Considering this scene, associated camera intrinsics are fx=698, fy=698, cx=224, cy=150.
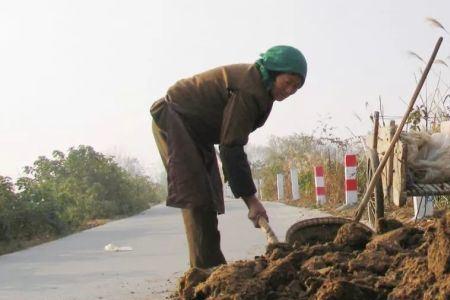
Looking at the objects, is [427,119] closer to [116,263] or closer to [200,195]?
[116,263]

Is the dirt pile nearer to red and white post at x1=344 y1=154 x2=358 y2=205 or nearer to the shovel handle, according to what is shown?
the shovel handle

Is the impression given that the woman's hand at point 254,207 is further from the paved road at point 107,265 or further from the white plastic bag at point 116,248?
the white plastic bag at point 116,248

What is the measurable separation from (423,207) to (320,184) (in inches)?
289

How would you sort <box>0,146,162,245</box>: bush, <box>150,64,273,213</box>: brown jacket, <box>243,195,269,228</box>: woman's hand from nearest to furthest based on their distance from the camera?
<box>150,64,273,213</box>: brown jacket < <box>243,195,269,228</box>: woman's hand < <box>0,146,162,245</box>: bush

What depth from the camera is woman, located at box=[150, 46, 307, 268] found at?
3.66 metres

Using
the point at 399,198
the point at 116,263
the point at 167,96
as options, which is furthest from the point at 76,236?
the point at 167,96

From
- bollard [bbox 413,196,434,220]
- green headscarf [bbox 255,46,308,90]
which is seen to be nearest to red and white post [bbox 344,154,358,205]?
bollard [bbox 413,196,434,220]

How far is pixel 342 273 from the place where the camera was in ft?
9.70

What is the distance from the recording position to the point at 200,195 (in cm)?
401

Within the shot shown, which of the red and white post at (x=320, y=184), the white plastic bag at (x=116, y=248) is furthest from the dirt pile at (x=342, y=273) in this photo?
the red and white post at (x=320, y=184)

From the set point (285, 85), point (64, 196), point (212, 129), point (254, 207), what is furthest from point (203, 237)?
point (64, 196)

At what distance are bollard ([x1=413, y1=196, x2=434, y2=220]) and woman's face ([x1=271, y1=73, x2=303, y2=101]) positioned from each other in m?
4.08

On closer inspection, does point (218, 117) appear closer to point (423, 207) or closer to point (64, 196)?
point (423, 207)

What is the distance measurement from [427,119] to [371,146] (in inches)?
86.0
